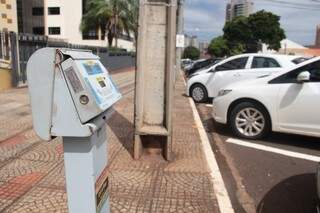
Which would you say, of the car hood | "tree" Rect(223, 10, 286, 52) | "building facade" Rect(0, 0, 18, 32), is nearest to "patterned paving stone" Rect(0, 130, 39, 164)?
the car hood

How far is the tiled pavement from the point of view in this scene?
410 centimetres

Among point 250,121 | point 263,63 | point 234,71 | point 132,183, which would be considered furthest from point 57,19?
point 132,183

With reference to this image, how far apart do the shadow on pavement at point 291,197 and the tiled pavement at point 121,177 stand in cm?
63

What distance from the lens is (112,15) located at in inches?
1593

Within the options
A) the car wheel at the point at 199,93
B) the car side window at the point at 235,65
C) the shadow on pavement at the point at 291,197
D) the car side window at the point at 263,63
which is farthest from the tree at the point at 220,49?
the shadow on pavement at the point at 291,197

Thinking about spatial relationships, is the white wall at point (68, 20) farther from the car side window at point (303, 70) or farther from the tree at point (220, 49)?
the car side window at point (303, 70)

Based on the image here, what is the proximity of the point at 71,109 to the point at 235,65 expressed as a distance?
405 inches

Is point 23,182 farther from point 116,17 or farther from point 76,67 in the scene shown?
point 116,17

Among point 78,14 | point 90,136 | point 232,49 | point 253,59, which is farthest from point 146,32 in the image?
point 232,49

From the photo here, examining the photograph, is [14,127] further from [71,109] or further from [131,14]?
[131,14]

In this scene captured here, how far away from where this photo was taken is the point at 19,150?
595 centimetres

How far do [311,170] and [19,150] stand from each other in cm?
438

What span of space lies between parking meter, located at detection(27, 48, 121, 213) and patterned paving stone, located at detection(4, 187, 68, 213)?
1.64m

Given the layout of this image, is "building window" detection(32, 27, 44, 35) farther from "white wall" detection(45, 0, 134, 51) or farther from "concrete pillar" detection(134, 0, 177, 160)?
"concrete pillar" detection(134, 0, 177, 160)
